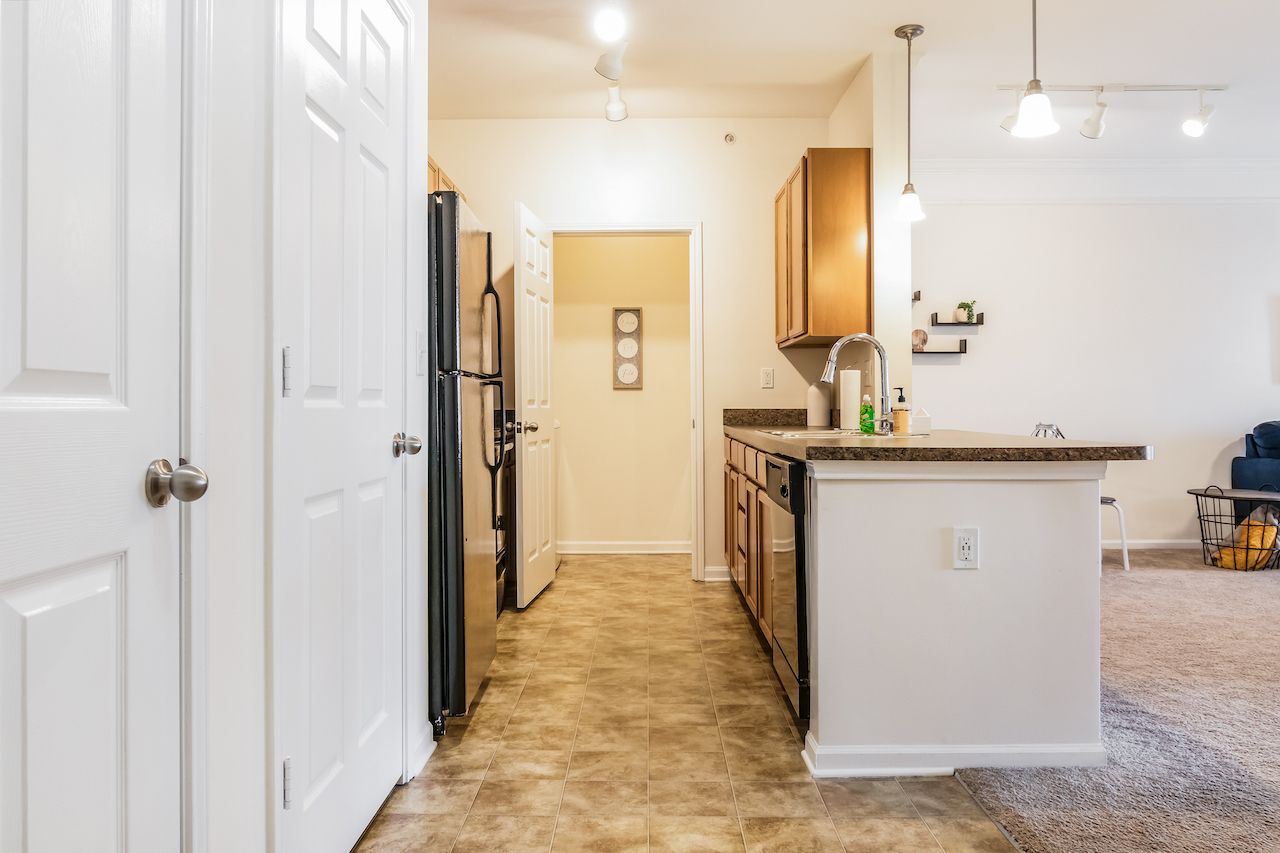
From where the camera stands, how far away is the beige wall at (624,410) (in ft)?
17.7

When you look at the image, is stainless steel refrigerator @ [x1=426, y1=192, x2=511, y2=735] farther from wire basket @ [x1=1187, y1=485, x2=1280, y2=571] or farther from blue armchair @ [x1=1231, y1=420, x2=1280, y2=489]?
blue armchair @ [x1=1231, y1=420, x2=1280, y2=489]

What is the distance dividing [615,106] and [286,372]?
3.20 metres

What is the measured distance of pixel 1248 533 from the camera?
4.62m

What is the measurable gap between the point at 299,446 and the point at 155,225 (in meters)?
0.51

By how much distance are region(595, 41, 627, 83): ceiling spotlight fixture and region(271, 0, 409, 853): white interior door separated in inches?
63.8

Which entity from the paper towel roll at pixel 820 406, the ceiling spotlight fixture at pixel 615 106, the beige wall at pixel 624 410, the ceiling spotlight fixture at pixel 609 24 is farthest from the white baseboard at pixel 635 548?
the ceiling spotlight fixture at pixel 609 24

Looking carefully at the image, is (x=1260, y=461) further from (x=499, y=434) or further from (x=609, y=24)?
(x=499, y=434)

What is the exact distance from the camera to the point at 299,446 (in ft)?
4.59

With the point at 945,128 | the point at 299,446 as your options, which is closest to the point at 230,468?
the point at 299,446

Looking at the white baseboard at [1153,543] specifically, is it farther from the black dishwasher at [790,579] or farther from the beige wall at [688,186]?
the black dishwasher at [790,579]

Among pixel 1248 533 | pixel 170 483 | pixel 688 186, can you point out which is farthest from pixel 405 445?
pixel 1248 533

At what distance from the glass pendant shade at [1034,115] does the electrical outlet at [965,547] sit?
1.46 m

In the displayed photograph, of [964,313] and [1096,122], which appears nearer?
[1096,122]

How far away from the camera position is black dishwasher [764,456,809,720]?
2146mm
